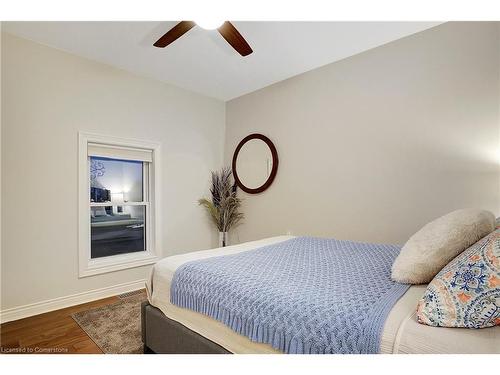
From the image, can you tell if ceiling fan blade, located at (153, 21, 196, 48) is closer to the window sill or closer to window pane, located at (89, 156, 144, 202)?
window pane, located at (89, 156, 144, 202)

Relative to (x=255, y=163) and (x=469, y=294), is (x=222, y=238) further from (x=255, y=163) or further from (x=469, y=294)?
(x=469, y=294)

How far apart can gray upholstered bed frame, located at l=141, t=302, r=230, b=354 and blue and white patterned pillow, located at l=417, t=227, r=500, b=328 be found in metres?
0.90

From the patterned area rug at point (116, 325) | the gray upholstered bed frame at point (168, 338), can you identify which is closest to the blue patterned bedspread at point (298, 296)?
the gray upholstered bed frame at point (168, 338)

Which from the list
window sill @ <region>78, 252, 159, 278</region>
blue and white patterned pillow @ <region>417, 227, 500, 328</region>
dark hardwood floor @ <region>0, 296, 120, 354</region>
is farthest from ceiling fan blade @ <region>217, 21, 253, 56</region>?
window sill @ <region>78, 252, 159, 278</region>

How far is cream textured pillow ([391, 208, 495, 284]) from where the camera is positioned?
118cm

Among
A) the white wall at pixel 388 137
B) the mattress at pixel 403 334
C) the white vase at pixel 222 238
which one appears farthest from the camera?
the white vase at pixel 222 238

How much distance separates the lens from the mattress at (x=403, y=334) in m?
0.83

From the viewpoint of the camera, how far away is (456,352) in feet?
2.70

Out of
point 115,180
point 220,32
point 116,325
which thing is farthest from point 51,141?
point 220,32

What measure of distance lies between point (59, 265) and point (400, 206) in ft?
10.8

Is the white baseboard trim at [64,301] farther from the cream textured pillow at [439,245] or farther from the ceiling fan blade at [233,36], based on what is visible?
the cream textured pillow at [439,245]

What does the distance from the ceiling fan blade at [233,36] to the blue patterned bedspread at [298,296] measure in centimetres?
155

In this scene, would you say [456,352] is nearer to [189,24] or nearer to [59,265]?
[189,24]
